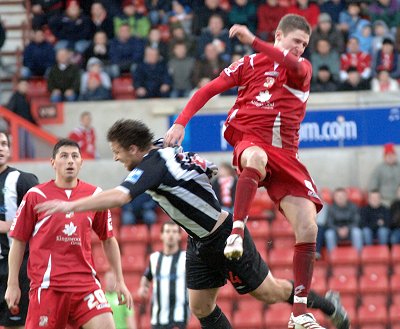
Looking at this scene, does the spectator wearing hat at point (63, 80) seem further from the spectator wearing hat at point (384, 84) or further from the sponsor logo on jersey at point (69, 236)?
the sponsor logo on jersey at point (69, 236)

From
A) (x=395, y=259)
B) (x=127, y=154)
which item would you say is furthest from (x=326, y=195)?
(x=127, y=154)

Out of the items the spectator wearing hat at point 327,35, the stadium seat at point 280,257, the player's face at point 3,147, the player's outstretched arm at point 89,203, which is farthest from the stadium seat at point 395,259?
the player's outstretched arm at point 89,203

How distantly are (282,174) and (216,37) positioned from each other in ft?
29.2

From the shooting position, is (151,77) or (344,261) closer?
(344,261)

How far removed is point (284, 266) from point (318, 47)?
345cm

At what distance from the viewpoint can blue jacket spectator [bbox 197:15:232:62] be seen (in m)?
16.7

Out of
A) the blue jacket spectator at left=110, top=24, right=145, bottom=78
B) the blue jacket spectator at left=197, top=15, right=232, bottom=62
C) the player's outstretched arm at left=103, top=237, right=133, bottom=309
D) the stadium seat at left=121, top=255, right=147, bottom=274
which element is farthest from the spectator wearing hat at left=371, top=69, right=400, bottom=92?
the player's outstretched arm at left=103, top=237, right=133, bottom=309

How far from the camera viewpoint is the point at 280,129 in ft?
27.0

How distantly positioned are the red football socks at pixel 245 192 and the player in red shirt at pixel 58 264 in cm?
130

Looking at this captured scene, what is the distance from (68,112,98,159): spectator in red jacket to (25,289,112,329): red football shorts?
7827mm

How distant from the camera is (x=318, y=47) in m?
16.6

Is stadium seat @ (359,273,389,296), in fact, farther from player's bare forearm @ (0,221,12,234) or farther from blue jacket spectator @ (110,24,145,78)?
player's bare forearm @ (0,221,12,234)

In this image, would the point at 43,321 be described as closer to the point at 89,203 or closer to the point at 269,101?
the point at 89,203

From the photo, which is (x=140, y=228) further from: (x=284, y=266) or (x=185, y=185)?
(x=185, y=185)
